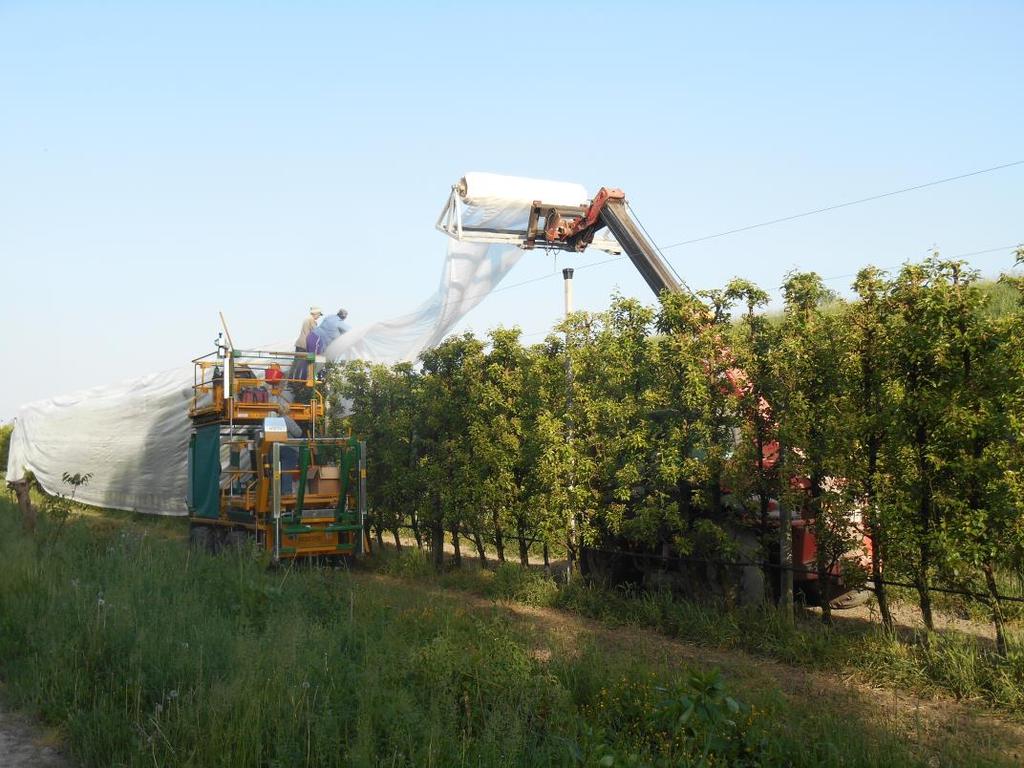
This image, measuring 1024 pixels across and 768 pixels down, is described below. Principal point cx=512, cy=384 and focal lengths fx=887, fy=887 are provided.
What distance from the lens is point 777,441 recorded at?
9719mm

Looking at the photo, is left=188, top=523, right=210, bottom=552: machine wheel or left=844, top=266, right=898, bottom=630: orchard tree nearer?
left=844, top=266, right=898, bottom=630: orchard tree

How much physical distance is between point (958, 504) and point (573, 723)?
419cm

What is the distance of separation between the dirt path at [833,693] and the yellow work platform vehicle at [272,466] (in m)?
4.46

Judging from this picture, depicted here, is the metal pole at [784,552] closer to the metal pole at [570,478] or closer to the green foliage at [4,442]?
the metal pole at [570,478]

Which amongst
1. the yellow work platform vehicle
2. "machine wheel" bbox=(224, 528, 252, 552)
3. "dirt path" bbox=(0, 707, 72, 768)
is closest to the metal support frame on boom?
the yellow work platform vehicle

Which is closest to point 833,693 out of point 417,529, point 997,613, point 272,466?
point 997,613

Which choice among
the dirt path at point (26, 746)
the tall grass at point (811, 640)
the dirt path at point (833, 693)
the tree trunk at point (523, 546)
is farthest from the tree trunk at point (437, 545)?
the dirt path at point (26, 746)

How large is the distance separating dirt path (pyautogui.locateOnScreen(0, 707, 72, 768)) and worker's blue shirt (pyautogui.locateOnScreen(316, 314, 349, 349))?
1314 centimetres

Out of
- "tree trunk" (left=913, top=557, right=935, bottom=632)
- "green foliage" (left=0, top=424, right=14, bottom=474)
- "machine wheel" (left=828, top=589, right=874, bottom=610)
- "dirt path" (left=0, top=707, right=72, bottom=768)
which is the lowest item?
"dirt path" (left=0, top=707, right=72, bottom=768)

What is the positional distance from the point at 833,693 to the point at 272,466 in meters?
9.54

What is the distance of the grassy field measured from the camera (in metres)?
5.30

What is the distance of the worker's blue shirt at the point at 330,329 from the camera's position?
19.5 m

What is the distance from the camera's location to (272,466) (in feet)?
47.0

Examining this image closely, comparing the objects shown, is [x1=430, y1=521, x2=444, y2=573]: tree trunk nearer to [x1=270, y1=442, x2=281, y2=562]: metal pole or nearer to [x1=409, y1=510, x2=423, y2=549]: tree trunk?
[x1=409, y1=510, x2=423, y2=549]: tree trunk
